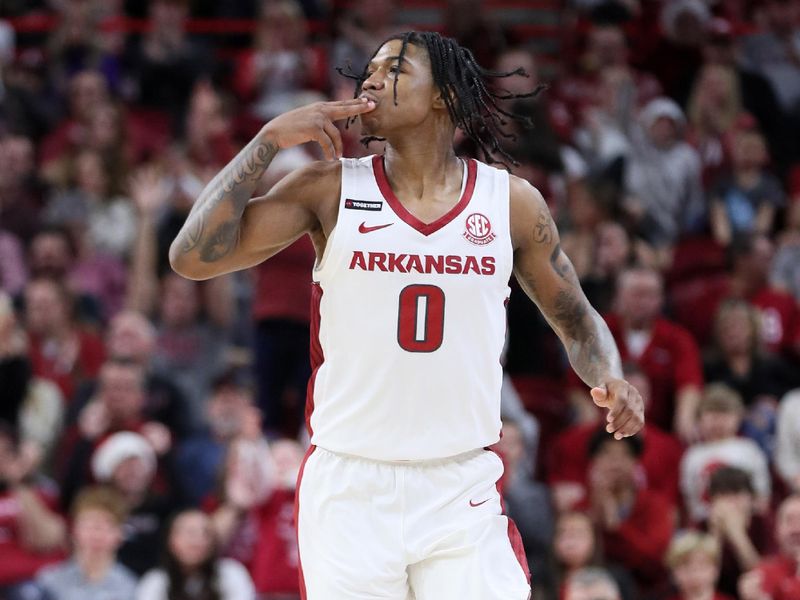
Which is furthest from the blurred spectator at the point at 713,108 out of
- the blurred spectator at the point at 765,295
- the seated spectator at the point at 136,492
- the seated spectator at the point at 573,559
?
the seated spectator at the point at 136,492

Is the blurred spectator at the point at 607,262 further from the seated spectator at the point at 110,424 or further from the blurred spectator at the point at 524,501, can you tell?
the seated spectator at the point at 110,424

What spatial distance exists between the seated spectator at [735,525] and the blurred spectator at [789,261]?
2.60 meters

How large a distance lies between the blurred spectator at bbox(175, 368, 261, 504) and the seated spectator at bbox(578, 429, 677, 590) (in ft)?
6.77

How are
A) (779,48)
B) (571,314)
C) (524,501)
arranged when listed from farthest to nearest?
(779,48) → (524,501) → (571,314)

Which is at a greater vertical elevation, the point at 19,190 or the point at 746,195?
the point at 746,195

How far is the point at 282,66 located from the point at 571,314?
7355 millimetres

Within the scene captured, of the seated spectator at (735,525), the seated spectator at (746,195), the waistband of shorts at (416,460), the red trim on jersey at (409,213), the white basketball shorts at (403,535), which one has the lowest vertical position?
the seated spectator at (735,525)

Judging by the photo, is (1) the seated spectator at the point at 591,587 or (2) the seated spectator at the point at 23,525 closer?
(1) the seated spectator at the point at 591,587

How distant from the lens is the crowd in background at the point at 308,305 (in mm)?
8289

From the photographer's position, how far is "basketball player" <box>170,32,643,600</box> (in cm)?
434

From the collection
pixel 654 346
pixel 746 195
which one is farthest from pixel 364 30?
pixel 654 346

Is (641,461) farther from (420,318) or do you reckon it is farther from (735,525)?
(420,318)

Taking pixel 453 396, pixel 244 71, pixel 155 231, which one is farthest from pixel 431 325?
pixel 244 71

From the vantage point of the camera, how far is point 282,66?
11727 millimetres
